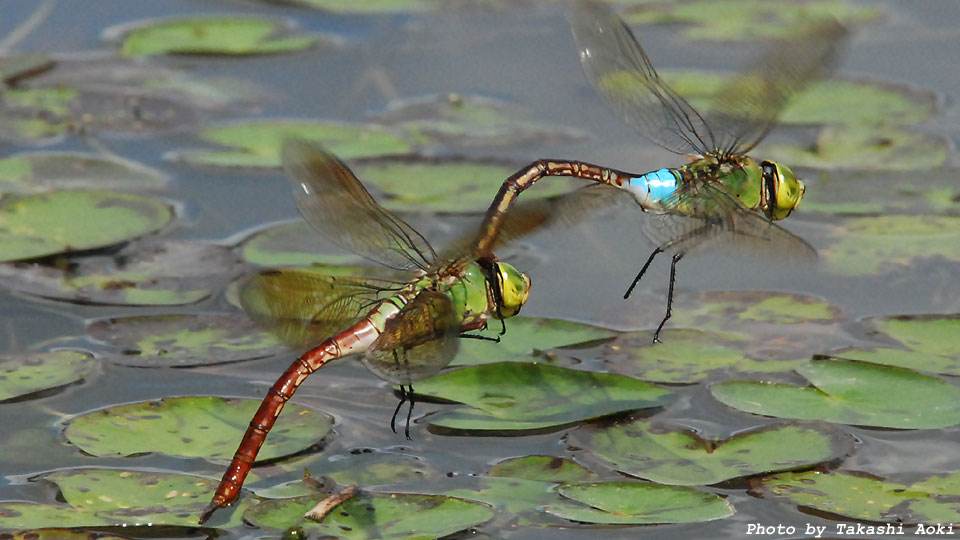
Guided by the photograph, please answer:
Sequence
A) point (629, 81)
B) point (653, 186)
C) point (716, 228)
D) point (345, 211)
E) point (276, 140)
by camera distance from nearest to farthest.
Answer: point (345, 211) < point (716, 228) < point (653, 186) < point (629, 81) < point (276, 140)

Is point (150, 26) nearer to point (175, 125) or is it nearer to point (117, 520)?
point (175, 125)

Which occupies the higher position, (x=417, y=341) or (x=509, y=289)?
(x=509, y=289)

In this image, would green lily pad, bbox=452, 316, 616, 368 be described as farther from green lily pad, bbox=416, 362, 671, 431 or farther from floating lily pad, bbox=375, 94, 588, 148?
floating lily pad, bbox=375, 94, 588, 148

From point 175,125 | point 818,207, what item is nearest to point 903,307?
point 818,207

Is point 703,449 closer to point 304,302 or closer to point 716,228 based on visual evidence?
point 716,228

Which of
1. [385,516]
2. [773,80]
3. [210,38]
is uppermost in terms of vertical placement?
[210,38]

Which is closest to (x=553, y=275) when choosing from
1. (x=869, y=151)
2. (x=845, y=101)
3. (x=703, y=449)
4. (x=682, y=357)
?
(x=682, y=357)

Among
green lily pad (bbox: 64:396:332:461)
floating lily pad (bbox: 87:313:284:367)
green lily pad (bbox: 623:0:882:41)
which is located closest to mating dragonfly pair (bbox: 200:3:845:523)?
green lily pad (bbox: 64:396:332:461)
